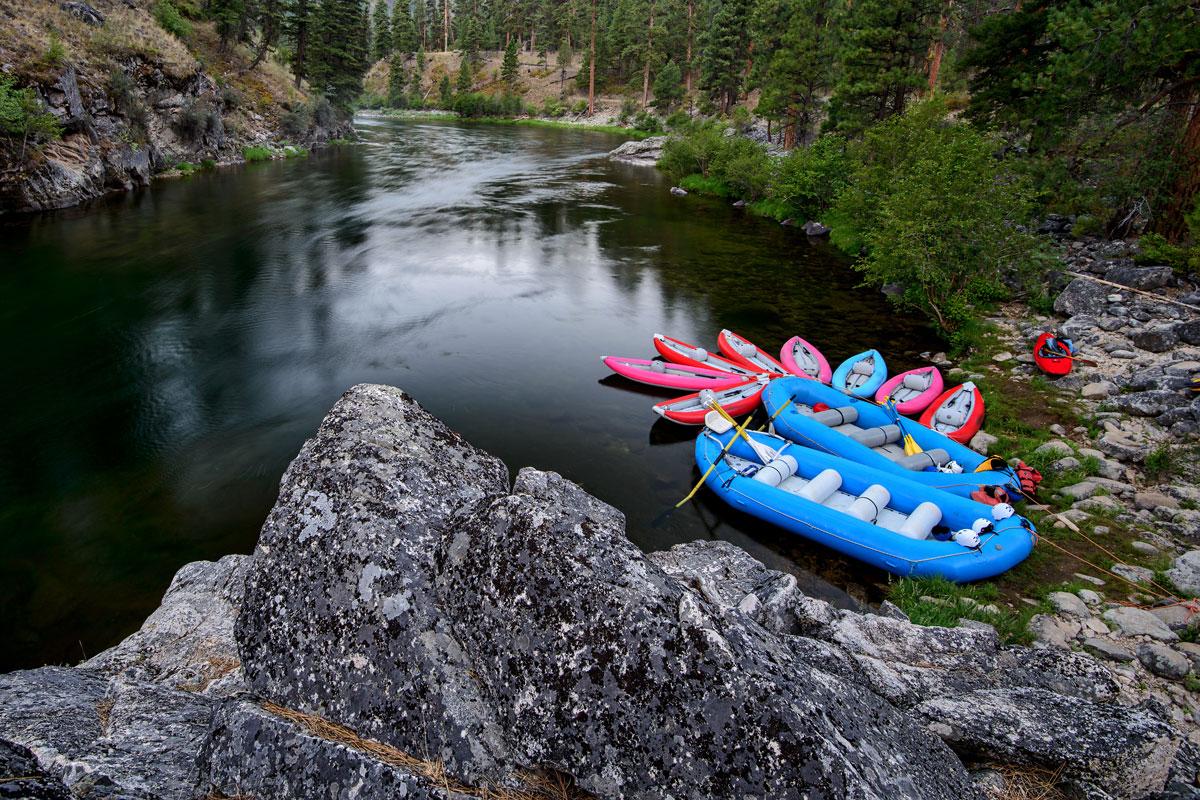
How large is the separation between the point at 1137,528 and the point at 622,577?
33.4 ft

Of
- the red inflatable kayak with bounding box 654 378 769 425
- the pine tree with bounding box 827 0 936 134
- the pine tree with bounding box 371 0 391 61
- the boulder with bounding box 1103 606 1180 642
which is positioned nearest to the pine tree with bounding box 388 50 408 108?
the pine tree with bounding box 371 0 391 61

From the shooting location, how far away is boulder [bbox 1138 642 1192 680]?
6.55m

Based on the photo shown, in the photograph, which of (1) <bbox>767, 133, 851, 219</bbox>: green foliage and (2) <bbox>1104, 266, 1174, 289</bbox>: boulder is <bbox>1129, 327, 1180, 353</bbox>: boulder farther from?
(1) <bbox>767, 133, 851, 219</bbox>: green foliage

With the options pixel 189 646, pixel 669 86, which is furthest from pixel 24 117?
pixel 669 86

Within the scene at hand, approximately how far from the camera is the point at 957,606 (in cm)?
852

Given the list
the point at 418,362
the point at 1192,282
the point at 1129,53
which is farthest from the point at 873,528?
the point at 1129,53

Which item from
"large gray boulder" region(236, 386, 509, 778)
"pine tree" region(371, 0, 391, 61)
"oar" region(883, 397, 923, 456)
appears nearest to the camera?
"large gray boulder" region(236, 386, 509, 778)

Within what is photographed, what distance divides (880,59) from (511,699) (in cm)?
3928

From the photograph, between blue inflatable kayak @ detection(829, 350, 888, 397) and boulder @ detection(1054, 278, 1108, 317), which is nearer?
blue inflatable kayak @ detection(829, 350, 888, 397)

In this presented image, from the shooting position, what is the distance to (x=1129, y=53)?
1656cm

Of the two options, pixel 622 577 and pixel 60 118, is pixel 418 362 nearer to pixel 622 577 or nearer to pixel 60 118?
pixel 622 577

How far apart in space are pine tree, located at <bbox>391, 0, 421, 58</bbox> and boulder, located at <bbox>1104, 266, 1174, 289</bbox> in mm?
129794

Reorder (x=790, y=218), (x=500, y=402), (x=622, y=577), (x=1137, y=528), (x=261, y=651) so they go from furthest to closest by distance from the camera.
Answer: (x=790, y=218), (x=500, y=402), (x=1137, y=528), (x=261, y=651), (x=622, y=577)

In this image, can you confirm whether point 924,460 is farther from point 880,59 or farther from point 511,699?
point 880,59
